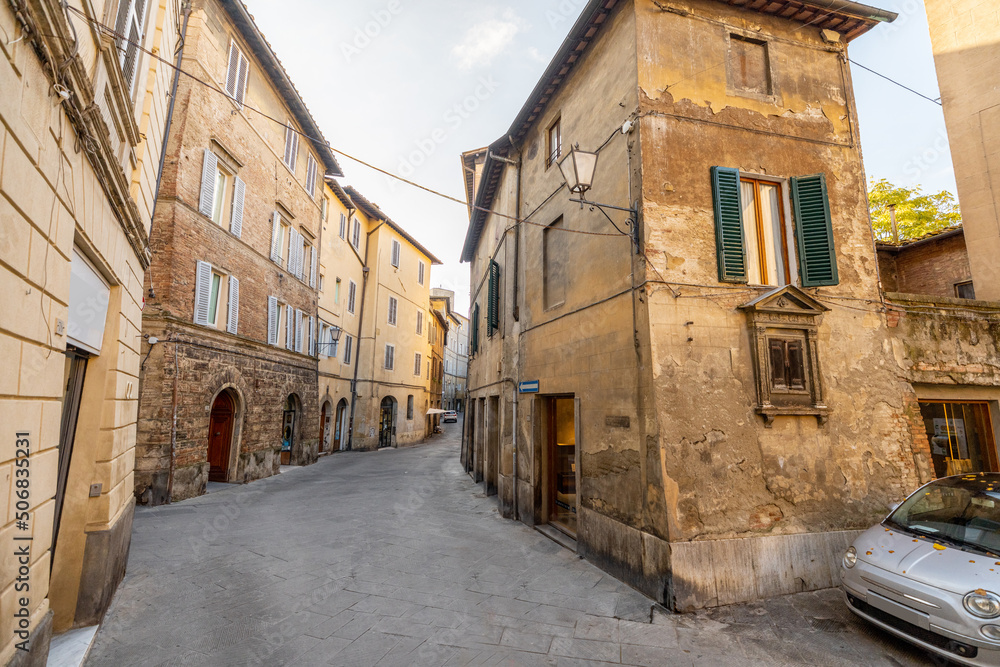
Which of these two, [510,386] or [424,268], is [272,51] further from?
[424,268]

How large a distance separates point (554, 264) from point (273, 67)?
11814mm

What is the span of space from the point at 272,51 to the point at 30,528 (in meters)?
15.2

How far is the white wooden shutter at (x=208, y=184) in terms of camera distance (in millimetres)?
11773

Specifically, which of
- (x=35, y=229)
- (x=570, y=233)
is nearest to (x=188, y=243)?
(x=570, y=233)

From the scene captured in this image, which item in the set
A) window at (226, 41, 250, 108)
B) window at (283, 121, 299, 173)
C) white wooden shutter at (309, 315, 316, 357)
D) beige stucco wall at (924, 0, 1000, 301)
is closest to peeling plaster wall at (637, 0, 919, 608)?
beige stucco wall at (924, 0, 1000, 301)

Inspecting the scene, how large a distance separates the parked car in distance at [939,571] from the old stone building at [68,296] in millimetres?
6579

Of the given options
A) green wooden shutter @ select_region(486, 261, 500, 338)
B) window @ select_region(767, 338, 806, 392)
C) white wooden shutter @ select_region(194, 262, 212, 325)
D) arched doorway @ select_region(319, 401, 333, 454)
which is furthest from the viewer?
arched doorway @ select_region(319, 401, 333, 454)

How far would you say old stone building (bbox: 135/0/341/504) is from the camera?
10.7 m

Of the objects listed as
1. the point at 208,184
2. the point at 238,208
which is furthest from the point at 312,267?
the point at 208,184

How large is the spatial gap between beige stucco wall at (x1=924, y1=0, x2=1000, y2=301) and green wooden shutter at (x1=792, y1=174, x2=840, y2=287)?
15.0ft

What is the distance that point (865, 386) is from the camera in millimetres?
6664

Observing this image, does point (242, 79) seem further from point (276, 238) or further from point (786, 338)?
point (786, 338)

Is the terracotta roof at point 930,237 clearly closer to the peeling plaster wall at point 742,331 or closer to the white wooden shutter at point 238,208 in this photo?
the peeling plaster wall at point 742,331

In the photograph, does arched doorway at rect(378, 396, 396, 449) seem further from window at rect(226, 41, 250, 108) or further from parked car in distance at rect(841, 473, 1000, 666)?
parked car in distance at rect(841, 473, 1000, 666)
